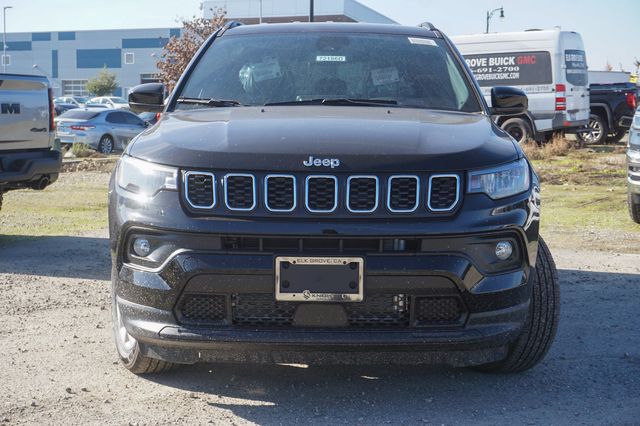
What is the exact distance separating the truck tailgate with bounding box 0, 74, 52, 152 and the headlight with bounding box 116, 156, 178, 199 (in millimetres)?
4457

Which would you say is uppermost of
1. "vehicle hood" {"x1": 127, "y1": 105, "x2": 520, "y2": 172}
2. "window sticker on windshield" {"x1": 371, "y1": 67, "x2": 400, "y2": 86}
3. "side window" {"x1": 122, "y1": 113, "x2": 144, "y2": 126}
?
"window sticker on windshield" {"x1": 371, "y1": 67, "x2": 400, "y2": 86}

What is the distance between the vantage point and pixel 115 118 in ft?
76.9

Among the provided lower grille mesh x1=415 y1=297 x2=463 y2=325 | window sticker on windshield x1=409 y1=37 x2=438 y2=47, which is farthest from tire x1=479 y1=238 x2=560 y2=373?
window sticker on windshield x1=409 y1=37 x2=438 y2=47

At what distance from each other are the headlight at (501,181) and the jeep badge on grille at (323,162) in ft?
1.72

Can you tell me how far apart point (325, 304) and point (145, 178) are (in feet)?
2.86

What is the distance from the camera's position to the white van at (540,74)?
2020cm

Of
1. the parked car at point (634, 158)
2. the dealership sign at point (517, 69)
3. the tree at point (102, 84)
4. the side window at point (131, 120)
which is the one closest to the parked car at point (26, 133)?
the parked car at point (634, 158)

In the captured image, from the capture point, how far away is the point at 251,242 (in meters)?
3.30

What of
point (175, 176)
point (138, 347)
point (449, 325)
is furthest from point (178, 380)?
point (449, 325)

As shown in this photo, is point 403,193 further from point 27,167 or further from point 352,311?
point 27,167

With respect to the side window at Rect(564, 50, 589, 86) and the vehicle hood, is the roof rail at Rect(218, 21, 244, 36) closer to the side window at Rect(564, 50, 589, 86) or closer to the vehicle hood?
the vehicle hood

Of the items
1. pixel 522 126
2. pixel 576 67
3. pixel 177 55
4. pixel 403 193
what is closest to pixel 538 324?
pixel 403 193

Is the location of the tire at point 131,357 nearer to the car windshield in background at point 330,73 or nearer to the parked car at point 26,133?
the car windshield in background at point 330,73

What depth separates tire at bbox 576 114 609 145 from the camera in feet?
75.5
